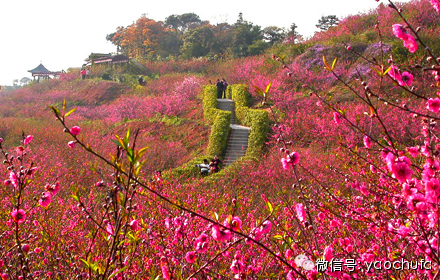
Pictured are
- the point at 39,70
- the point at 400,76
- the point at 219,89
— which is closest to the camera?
the point at 400,76

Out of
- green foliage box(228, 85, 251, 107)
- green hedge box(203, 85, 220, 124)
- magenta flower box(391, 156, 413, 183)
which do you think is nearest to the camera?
magenta flower box(391, 156, 413, 183)

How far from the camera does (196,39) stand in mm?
37312

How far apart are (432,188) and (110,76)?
33.3 m

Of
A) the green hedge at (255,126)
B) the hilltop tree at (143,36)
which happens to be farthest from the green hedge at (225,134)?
the hilltop tree at (143,36)

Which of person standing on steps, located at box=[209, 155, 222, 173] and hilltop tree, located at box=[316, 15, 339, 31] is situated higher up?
hilltop tree, located at box=[316, 15, 339, 31]

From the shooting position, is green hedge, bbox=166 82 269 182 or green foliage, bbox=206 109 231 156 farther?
green foliage, bbox=206 109 231 156

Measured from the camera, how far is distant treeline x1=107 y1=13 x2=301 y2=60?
3456 cm

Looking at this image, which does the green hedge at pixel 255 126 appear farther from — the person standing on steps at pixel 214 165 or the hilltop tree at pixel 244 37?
the hilltop tree at pixel 244 37

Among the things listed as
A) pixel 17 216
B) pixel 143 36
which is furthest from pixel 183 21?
pixel 17 216

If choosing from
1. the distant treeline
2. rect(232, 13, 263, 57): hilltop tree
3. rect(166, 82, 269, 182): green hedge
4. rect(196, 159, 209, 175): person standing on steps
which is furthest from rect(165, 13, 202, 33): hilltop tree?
rect(196, 159, 209, 175): person standing on steps

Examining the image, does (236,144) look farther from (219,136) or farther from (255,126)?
(255,126)

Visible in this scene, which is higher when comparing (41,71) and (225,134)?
(41,71)

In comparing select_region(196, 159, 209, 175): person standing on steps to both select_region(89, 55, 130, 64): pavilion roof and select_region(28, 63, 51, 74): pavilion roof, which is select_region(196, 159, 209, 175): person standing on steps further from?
select_region(28, 63, 51, 74): pavilion roof

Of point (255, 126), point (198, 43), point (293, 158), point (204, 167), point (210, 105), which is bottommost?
point (204, 167)
